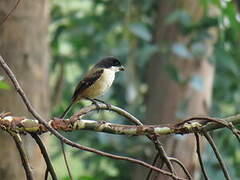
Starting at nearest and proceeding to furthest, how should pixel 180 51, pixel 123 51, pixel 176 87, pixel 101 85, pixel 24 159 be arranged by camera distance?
1. pixel 24 159
2. pixel 101 85
3. pixel 180 51
4. pixel 176 87
5. pixel 123 51

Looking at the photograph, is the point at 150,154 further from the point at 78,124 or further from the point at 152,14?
the point at 78,124

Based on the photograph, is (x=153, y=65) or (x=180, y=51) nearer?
(x=180, y=51)

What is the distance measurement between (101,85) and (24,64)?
467 mm

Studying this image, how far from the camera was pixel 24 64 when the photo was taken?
3623 millimetres

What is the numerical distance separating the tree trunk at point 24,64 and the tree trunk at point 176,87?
1.76m

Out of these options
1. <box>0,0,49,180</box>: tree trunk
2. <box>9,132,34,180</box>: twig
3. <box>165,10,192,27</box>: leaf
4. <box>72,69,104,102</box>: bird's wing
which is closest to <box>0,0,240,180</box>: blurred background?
<box>165,10,192,27</box>: leaf

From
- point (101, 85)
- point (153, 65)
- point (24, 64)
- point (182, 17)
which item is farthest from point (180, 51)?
point (24, 64)

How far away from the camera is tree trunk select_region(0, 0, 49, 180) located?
3.50 m

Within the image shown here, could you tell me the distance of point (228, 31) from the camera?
4.77 metres

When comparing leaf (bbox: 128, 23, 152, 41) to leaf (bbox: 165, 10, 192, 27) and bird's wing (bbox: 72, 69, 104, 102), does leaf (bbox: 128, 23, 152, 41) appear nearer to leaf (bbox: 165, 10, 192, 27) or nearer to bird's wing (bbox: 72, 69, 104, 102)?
leaf (bbox: 165, 10, 192, 27)

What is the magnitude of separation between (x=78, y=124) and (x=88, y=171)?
4845 mm

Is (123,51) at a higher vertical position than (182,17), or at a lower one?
lower

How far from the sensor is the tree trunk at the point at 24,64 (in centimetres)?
350

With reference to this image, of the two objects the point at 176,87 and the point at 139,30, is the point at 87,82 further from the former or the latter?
the point at 176,87
